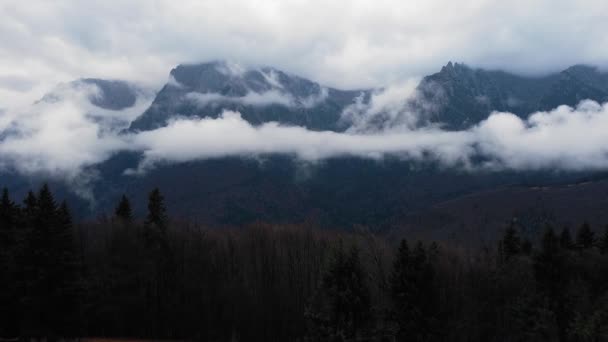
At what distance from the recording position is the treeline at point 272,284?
4378cm

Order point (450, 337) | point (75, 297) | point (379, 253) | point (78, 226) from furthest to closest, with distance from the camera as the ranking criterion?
point (379, 253), point (78, 226), point (450, 337), point (75, 297)

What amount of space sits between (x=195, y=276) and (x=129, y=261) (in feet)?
52.5

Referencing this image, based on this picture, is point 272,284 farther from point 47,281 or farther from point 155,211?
point 47,281

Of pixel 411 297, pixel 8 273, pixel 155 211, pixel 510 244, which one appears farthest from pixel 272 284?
pixel 8 273

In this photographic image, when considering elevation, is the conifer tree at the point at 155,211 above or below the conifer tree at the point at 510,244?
above

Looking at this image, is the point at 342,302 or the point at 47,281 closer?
the point at 47,281

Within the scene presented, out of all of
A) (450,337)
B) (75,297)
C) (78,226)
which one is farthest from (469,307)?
(78,226)

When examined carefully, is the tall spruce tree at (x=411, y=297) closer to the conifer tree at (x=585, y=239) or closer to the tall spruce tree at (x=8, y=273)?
the tall spruce tree at (x=8, y=273)

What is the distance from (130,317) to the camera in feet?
236

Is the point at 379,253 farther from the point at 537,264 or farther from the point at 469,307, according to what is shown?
the point at 537,264

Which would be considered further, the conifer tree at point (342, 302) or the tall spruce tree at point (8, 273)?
the tall spruce tree at point (8, 273)

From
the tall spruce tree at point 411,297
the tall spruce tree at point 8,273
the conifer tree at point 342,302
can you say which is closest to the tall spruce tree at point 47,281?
the tall spruce tree at point 8,273

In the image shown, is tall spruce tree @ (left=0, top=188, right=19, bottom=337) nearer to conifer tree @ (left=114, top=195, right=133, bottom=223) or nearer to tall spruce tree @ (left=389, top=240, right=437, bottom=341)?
conifer tree @ (left=114, top=195, right=133, bottom=223)

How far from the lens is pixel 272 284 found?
8912 centimetres
